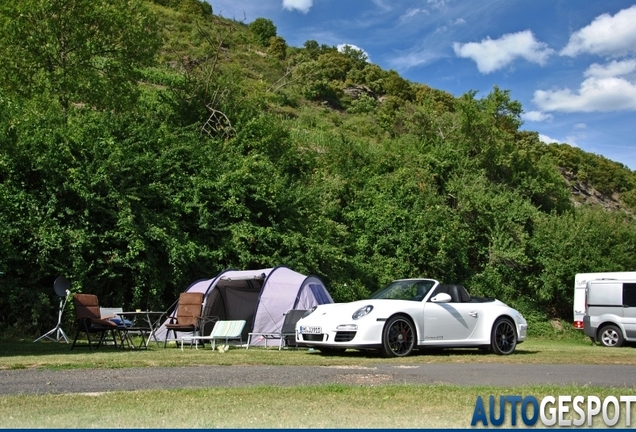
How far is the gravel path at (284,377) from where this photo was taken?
805cm

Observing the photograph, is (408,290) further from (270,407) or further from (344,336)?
(270,407)

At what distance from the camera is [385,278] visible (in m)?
26.0

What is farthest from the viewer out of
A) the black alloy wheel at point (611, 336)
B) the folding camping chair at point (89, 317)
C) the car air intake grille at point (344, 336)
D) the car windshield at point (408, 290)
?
the black alloy wheel at point (611, 336)

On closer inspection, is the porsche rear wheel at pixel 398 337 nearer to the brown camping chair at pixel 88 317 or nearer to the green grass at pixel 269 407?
the green grass at pixel 269 407

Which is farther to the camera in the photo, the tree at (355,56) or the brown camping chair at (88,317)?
the tree at (355,56)

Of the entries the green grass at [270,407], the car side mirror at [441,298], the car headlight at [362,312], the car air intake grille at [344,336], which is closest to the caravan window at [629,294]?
the car side mirror at [441,298]

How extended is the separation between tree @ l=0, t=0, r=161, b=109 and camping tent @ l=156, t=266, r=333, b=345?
927 centimetres

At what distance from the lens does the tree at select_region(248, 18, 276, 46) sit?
8031cm

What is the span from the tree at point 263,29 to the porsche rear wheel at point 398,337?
70.8 metres

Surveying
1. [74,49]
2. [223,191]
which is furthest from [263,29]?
[223,191]

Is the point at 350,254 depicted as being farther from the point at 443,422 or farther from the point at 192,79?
the point at 443,422

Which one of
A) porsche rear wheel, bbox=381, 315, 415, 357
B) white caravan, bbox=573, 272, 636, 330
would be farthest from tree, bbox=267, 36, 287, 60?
porsche rear wheel, bbox=381, 315, 415, 357

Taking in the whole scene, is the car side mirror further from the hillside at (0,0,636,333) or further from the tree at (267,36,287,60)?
the tree at (267,36,287,60)

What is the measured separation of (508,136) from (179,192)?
20.6 meters
